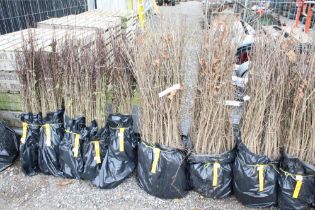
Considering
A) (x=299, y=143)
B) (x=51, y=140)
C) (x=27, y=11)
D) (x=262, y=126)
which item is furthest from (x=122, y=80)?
(x=27, y=11)

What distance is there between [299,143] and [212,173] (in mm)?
752

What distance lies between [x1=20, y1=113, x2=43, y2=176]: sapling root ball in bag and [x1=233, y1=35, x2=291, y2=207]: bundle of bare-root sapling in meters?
1.92

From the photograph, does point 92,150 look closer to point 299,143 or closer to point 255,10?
point 299,143

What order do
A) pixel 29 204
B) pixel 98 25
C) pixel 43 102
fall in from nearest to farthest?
1. pixel 29 204
2. pixel 43 102
3. pixel 98 25

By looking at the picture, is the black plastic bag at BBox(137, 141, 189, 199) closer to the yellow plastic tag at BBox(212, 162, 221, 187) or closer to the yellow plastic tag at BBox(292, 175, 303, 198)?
the yellow plastic tag at BBox(212, 162, 221, 187)

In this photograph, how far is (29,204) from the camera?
2.51 m

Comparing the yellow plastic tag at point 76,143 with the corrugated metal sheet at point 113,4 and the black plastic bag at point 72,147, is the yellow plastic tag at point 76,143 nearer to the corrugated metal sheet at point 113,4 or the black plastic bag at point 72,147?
the black plastic bag at point 72,147

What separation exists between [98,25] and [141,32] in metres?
1.45

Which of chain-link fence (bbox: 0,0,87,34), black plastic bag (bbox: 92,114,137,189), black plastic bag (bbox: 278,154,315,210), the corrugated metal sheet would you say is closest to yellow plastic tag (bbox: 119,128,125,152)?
black plastic bag (bbox: 92,114,137,189)

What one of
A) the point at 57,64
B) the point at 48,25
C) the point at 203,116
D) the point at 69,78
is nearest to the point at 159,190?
the point at 203,116

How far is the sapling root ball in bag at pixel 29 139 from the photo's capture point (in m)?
2.74

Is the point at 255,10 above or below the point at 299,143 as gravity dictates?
above

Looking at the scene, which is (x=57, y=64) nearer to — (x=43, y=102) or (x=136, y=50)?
(x=43, y=102)

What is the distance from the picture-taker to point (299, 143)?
7.50 feet
